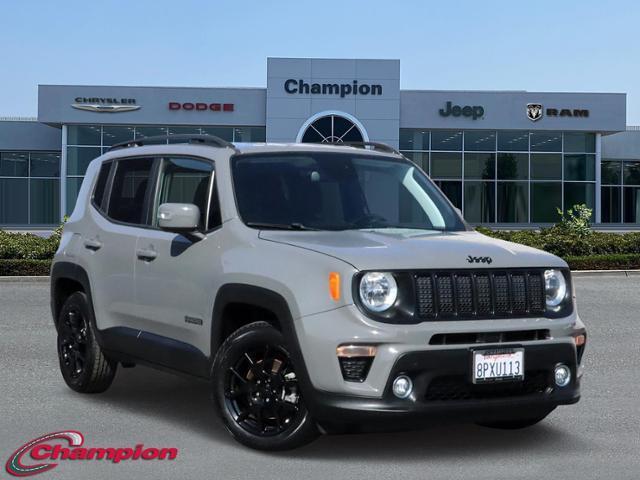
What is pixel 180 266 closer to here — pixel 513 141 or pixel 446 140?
pixel 446 140

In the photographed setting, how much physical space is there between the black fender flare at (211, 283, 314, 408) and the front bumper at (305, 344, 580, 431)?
120mm

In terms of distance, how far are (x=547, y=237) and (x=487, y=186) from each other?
22.6m

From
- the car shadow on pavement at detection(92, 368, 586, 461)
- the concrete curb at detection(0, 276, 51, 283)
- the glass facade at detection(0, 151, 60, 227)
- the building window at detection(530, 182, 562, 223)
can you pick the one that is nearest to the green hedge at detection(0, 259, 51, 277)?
the concrete curb at detection(0, 276, 51, 283)

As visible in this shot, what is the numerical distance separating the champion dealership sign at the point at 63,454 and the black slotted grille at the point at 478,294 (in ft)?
5.84

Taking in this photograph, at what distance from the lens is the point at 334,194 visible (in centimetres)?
655

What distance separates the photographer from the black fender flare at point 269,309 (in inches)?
211

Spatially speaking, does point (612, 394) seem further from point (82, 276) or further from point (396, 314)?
point (82, 276)

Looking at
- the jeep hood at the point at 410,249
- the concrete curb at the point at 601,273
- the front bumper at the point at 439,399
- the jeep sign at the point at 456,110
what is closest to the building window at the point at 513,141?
the jeep sign at the point at 456,110

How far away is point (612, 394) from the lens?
7.86 m

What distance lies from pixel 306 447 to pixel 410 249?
138 centimetres

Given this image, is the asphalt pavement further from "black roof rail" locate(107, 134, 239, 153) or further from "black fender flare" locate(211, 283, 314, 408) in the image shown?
"black roof rail" locate(107, 134, 239, 153)

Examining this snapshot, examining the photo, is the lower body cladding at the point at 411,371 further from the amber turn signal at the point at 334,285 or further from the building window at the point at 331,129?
the building window at the point at 331,129

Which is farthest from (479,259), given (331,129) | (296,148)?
(331,129)

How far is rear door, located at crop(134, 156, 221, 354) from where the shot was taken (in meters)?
6.16
